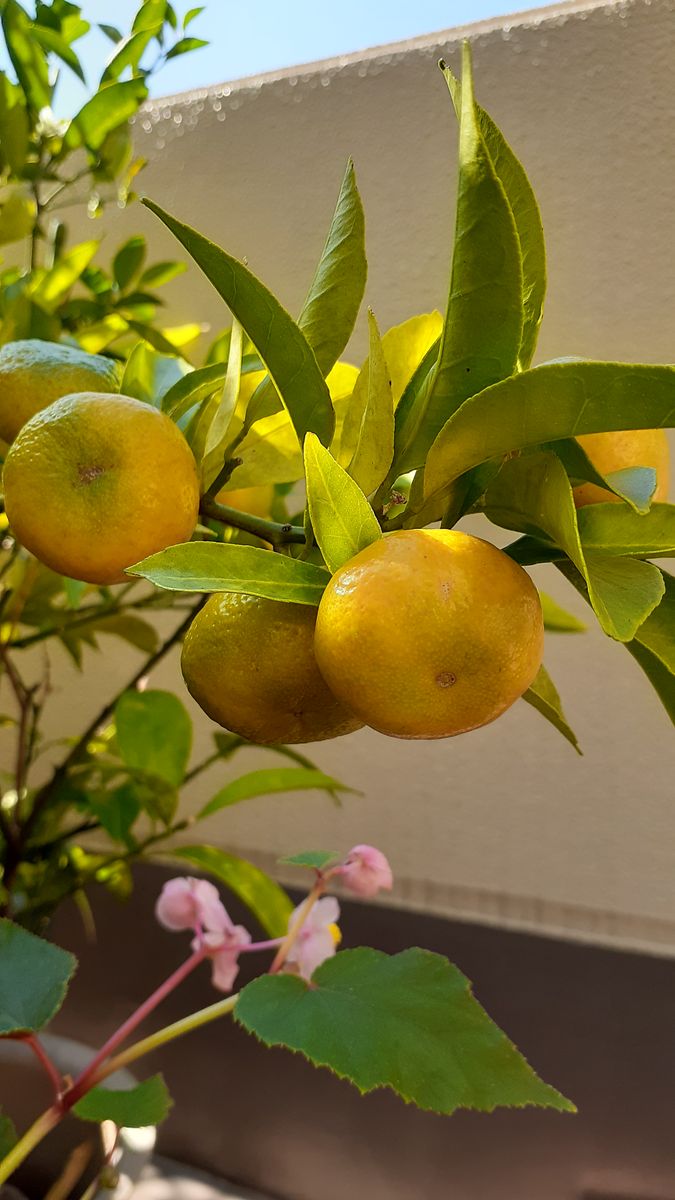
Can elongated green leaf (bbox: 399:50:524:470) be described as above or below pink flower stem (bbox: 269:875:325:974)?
above

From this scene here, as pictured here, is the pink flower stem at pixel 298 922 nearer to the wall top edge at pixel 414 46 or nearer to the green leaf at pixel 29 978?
the green leaf at pixel 29 978

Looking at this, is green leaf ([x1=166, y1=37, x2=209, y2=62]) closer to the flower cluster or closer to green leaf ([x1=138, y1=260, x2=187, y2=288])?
green leaf ([x1=138, y1=260, x2=187, y2=288])

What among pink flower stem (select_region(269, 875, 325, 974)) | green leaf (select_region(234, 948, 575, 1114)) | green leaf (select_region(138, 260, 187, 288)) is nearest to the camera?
green leaf (select_region(234, 948, 575, 1114))

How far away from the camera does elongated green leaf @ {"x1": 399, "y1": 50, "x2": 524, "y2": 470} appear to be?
17 cm

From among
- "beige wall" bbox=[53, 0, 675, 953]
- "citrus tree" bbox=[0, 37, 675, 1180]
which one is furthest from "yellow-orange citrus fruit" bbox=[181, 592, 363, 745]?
"beige wall" bbox=[53, 0, 675, 953]

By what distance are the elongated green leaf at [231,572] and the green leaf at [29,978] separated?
22 cm

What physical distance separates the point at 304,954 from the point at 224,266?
41cm

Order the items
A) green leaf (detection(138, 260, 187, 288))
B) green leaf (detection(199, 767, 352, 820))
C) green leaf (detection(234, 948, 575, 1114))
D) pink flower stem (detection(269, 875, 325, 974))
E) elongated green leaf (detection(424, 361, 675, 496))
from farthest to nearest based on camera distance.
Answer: green leaf (detection(138, 260, 187, 288))
green leaf (detection(199, 767, 352, 820))
pink flower stem (detection(269, 875, 325, 974))
green leaf (detection(234, 948, 575, 1114))
elongated green leaf (detection(424, 361, 675, 496))

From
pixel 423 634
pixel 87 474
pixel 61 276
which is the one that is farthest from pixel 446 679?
pixel 61 276

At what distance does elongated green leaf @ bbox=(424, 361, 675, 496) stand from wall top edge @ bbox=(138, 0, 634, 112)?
0.69 metres

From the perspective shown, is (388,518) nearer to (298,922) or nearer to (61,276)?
(298,922)

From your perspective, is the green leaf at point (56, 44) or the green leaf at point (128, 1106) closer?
the green leaf at point (128, 1106)

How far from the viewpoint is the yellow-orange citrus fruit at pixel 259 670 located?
21 cm

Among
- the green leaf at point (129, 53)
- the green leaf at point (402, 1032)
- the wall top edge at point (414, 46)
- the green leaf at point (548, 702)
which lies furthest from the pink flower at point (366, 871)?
the wall top edge at point (414, 46)
